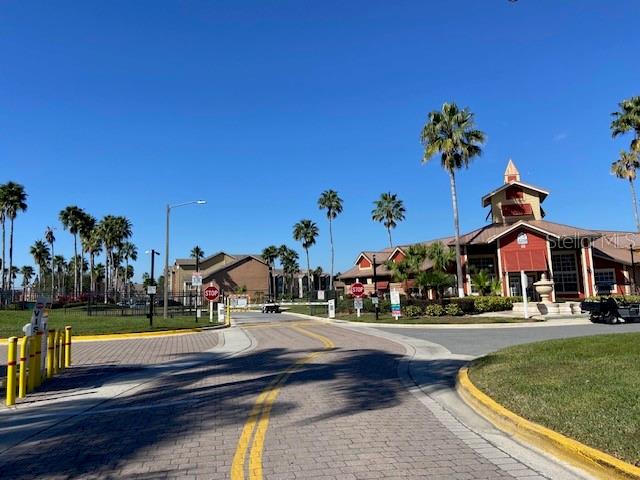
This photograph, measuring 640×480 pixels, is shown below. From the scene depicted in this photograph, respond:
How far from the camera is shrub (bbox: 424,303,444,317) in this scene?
1197 inches

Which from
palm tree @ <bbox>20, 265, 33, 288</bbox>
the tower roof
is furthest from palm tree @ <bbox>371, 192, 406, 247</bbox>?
palm tree @ <bbox>20, 265, 33, 288</bbox>

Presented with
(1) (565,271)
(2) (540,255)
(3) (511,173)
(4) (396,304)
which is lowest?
(4) (396,304)

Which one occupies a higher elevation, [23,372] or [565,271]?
[565,271]

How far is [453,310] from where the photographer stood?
1193 inches

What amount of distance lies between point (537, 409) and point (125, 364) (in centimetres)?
1040

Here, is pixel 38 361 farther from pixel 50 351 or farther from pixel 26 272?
pixel 26 272

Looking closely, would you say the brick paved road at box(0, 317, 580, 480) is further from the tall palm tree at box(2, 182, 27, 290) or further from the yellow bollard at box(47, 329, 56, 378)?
the tall palm tree at box(2, 182, 27, 290)

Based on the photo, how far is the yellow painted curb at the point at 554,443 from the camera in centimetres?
462

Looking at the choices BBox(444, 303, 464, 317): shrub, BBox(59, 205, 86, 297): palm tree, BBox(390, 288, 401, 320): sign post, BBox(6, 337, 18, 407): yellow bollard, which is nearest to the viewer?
BBox(6, 337, 18, 407): yellow bollard

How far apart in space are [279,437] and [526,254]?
115ft

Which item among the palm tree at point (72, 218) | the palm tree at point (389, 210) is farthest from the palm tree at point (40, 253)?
the palm tree at point (389, 210)

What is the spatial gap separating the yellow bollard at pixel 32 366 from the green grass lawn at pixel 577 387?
8232 millimetres

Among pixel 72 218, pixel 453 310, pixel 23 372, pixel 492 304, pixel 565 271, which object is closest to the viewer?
pixel 23 372

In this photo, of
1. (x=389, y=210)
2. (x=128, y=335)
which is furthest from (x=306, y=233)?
(x=128, y=335)
